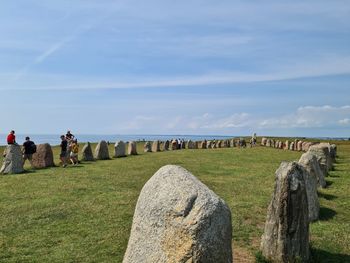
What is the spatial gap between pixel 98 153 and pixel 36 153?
722 centimetres

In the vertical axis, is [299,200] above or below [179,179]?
below

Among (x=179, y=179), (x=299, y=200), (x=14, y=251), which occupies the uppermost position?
(x=179, y=179)

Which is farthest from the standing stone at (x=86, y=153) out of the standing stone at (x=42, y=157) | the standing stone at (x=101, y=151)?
the standing stone at (x=42, y=157)

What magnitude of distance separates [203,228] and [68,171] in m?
22.0

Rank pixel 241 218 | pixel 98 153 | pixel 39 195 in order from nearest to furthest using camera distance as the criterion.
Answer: pixel 241 218 → pixel 39 195 → pixel 98 153

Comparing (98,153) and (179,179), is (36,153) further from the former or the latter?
(179,179)

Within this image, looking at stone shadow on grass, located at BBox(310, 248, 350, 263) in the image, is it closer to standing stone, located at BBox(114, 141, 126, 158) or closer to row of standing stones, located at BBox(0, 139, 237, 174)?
row of standing stones, located at BBox(0, 139, 237, 174)

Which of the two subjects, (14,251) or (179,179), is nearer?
(179,179)

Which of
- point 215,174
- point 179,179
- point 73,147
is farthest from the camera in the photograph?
point 73,147

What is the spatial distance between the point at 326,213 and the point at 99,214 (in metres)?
8.50

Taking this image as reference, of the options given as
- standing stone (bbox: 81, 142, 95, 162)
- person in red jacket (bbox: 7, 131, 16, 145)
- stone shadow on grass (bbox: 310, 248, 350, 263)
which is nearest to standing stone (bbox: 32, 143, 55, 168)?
person in red jacket (bbox: 7, 131, 16, 145)

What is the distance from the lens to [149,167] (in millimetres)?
32312

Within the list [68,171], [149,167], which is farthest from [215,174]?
[68,171]

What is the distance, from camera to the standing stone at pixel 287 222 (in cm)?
1249
